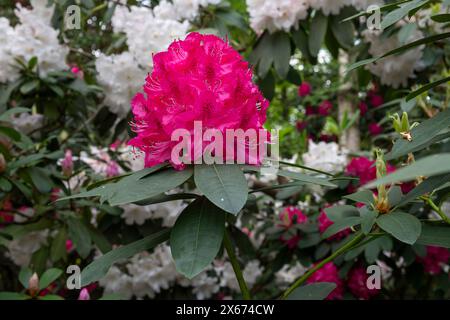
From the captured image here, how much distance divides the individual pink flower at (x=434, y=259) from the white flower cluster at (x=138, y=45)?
1317 mm

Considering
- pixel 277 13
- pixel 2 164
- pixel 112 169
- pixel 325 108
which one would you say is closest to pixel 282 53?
pixel 277 13

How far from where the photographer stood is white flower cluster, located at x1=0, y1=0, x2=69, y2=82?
1.80 metres

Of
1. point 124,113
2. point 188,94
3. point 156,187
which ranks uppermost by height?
point 188,94

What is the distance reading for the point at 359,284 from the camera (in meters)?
1.80

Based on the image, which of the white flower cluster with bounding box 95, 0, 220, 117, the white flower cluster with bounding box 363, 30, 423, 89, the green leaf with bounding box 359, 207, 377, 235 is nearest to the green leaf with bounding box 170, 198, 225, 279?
the green leaf with bounding box 359, 207, 377, 235

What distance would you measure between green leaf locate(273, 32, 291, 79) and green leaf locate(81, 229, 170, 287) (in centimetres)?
111

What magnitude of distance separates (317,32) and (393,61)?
0.43m

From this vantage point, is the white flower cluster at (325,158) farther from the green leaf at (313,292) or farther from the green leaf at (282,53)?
the green leaf at (313,292)

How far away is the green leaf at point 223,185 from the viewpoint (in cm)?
63

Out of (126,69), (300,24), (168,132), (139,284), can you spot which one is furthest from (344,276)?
(168,132)

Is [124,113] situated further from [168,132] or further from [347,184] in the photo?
[168,132]

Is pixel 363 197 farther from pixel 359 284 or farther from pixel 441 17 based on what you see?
pixel 359 284

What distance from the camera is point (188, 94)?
0.76 meters
